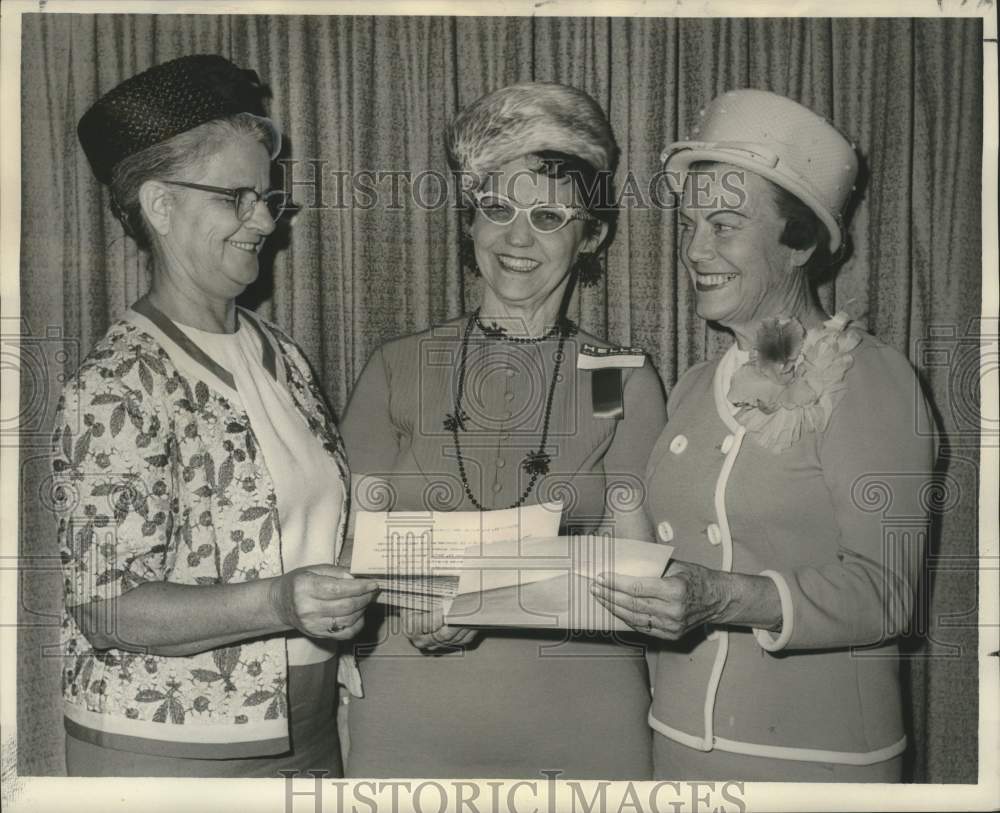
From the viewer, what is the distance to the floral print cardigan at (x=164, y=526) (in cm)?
174

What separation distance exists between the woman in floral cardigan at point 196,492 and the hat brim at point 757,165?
73 centimetres

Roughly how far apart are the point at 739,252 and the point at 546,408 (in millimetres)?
425

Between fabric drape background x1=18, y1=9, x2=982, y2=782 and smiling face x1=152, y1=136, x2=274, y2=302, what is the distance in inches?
3.7

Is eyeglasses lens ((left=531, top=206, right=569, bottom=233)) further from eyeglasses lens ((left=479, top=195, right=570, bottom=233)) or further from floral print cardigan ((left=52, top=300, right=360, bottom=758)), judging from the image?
floral print cardigan ((left=52, top=300, right=360, bottom=758))

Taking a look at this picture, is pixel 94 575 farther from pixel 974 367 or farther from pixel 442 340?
pixel 974 367

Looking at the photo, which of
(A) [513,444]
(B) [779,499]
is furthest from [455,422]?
(B) [779,499]

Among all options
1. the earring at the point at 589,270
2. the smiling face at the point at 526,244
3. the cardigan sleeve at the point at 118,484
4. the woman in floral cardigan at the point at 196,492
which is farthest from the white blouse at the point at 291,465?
the earring at the point at 589,270

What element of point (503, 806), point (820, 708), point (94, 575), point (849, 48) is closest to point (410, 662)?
point (503, 806)

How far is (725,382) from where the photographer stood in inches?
73.8

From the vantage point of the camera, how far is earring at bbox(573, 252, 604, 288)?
196cm

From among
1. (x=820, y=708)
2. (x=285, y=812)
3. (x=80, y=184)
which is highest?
(x=80, y=184)

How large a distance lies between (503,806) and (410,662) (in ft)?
1.00

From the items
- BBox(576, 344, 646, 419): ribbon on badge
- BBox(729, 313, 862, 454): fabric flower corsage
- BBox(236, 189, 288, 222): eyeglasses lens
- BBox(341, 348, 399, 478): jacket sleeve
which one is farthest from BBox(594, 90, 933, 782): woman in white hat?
BBox(236, 189, 288, 222): eyeglasses lens

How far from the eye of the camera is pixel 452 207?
6.46 ft
